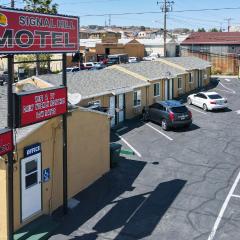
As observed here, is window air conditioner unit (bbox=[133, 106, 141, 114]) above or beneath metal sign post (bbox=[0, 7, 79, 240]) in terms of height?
beneath

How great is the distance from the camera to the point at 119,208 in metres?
16.0

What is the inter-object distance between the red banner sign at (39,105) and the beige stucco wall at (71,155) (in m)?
0.88

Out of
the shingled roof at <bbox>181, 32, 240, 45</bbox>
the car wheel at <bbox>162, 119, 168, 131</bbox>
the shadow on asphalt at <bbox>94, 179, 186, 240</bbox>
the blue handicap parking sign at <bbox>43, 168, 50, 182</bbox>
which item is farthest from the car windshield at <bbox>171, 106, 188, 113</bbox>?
the shingled roof at <bbox>181, 32, 240, 45</bbox>

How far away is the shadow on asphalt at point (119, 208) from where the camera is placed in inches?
563

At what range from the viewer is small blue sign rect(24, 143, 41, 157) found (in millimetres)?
13992

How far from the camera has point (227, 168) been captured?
2069 cm

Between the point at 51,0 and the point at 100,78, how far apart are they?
18.1 metres

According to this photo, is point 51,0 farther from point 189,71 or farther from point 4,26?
point 4,26

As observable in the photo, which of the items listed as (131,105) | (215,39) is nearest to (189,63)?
(131,105)

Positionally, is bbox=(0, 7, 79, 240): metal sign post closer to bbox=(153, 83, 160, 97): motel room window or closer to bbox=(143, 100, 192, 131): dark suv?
bbox=(143, 100, 192, 131): dark suv

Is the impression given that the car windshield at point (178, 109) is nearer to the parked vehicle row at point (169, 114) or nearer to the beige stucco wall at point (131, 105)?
the parked vehicle row at point (169, 114)

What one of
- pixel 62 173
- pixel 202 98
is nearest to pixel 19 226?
pixel 62 173

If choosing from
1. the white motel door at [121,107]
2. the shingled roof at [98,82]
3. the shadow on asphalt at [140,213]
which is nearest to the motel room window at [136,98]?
the shingled roof at [98,82]

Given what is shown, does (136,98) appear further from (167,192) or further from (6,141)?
(6,141)
